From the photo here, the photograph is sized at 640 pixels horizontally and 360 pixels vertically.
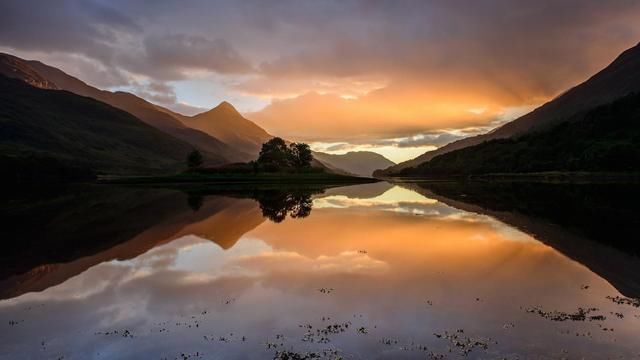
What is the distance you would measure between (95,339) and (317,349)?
8904 mm

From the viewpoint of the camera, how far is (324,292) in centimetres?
2527

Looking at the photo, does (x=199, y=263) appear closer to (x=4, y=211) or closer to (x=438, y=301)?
(x=438, y=301)

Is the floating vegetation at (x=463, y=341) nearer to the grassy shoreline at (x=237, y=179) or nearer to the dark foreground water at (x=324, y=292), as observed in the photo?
the dark foreground water at (x=324, y=292)

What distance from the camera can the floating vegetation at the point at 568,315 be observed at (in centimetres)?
2058

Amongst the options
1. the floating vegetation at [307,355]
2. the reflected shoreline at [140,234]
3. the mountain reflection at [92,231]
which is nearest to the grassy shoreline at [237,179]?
the mountain reflection at [92,231]

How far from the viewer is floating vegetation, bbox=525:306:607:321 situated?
20.6m

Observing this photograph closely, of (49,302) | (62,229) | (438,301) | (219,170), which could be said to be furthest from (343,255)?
(219,170)

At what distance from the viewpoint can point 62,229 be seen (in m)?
54.1

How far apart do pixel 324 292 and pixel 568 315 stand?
37.8 ft

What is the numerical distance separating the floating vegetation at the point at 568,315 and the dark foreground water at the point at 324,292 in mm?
81

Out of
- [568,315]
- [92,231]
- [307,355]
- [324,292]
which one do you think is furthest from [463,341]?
[92,231]

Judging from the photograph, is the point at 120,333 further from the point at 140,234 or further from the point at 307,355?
the point at 140,234

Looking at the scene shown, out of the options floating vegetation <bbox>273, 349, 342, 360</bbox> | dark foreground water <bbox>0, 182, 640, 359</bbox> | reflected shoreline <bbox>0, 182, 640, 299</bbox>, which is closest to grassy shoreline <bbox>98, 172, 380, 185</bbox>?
reflected shoreline <bbox>0, 182, 640, 299</bbox>

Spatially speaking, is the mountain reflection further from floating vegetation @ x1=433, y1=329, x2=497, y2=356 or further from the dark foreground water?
floating vegetation @ x1=433, y1=329, x2=497, y2=356
